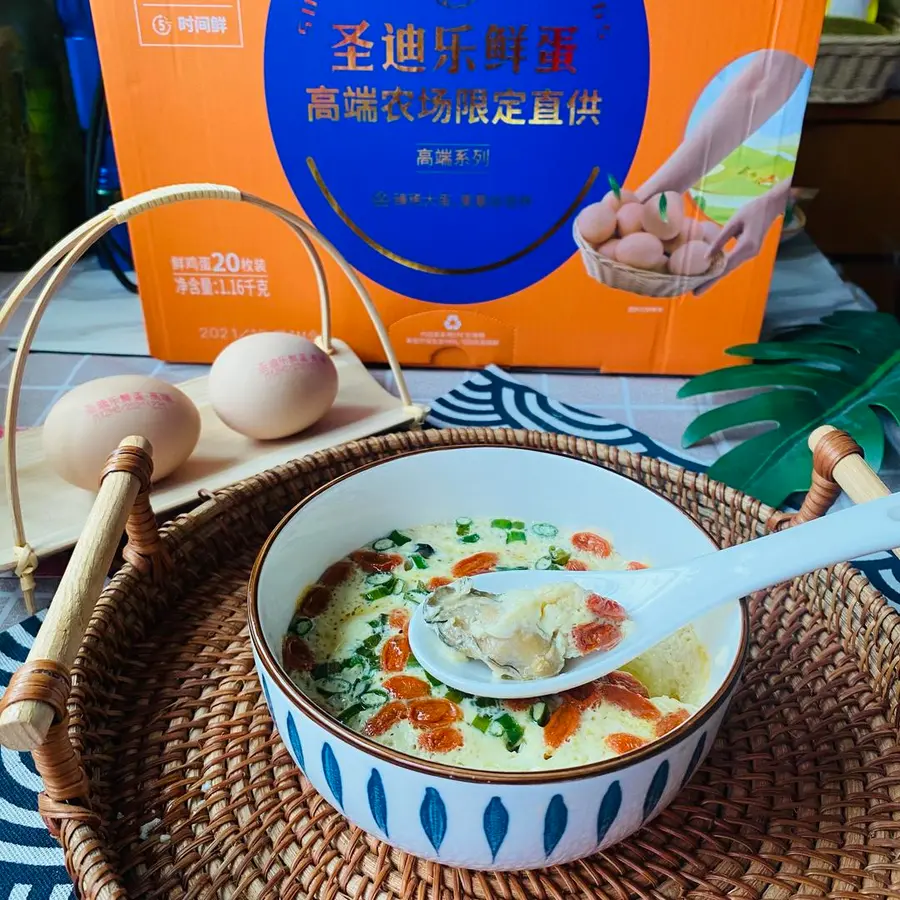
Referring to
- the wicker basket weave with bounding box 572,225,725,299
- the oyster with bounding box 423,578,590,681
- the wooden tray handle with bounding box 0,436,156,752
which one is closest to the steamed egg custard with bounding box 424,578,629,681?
the oyster with bounding box 423,578,590,681

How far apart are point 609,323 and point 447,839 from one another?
77 cm

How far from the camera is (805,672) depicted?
23.4 inches

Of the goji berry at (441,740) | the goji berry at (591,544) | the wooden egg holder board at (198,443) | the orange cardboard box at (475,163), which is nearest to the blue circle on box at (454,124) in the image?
the orange cardboard box at (475,163)

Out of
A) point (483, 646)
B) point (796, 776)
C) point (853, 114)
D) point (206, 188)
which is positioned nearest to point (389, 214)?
point (206, 188)

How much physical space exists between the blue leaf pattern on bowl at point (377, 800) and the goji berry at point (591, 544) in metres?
0.29

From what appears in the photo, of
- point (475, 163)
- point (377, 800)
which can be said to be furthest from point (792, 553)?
point (475, 163)

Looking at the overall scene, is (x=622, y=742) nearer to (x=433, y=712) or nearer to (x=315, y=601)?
(x=433, y=712)

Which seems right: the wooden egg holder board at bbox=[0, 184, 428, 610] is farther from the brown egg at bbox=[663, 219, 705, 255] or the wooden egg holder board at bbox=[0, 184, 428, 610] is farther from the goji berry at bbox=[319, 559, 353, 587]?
the brown egg at bbox=[663, 219, 705, 255]

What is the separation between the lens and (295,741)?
1.47 feet

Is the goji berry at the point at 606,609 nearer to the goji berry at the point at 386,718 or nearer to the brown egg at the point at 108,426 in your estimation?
the goji berry at the point at 386,718

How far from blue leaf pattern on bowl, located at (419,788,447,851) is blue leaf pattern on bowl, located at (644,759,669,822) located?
0.11 metres

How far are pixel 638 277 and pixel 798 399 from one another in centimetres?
24

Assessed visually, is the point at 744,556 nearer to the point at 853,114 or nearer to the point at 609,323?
the point at 609,323

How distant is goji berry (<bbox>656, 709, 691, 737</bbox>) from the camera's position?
0.50m
